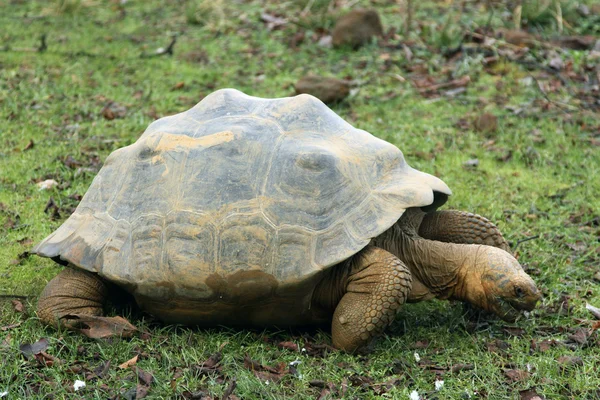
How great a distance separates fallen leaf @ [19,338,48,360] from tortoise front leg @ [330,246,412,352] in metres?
1.42

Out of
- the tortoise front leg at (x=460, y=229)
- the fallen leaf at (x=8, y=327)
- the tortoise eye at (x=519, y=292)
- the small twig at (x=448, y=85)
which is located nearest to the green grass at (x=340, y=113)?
the fallen leaf at (x=8, y=327)

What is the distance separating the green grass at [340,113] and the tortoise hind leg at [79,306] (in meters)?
0.07

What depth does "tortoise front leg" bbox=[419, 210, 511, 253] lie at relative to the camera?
449cm

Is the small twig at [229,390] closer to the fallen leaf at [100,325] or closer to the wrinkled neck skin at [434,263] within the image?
the fallen leaf at [100,325]

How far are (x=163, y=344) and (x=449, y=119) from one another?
13.3 feet

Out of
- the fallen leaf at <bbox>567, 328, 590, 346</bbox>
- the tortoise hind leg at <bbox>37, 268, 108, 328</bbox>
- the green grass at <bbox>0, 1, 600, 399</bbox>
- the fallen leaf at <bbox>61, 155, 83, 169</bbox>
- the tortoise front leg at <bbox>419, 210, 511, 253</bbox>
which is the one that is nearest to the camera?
the green grass at <bbox>0, 1, 600, 399</bbox>

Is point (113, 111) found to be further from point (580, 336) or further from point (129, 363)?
point (580, 336)

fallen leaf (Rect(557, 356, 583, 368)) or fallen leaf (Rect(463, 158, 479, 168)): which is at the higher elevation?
fallen leaf (Rect(557, 356, 583, 368))

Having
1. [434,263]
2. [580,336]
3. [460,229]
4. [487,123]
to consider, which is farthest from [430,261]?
[487,123]

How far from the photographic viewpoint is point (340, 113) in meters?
7.31

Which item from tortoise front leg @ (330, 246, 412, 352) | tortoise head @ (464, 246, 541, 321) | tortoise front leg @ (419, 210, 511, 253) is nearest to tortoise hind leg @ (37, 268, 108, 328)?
tortoise front leg @ (330, 246, 412, 352)

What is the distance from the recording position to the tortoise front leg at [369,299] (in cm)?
386

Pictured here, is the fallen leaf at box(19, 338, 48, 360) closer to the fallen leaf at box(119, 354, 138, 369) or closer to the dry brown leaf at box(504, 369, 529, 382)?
the fallen leaf at box(119, 354, 138, 369)

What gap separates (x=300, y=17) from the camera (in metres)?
9.43
